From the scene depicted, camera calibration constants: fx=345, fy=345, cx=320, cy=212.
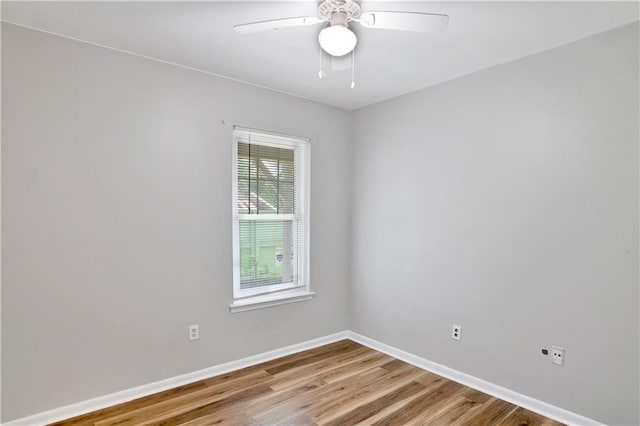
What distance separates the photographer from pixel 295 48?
2465 mm

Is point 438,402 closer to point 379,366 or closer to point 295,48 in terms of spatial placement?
point 379,366

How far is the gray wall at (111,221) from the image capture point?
2.19m

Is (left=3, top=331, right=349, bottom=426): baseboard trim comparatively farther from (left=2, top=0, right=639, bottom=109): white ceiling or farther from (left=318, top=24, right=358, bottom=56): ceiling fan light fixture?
(left=318, top=24, right=358, bottom=56): ceiling fan light fixture

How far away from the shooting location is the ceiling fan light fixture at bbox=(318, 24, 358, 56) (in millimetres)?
1809

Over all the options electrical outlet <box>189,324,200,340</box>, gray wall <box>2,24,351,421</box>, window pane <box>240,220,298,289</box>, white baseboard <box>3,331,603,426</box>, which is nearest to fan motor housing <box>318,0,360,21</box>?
gray wall <box>2,24,351,421</box>

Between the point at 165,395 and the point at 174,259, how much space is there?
103 cm

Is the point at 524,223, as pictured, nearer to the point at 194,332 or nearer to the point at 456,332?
the point at 456,332

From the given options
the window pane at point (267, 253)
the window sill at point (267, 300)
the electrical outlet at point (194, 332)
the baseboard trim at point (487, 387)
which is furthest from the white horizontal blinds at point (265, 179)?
the baseboard trim at point (487, 387)

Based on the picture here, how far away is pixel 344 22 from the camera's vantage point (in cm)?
188

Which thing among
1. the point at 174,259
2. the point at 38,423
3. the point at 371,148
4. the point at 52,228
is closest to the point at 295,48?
the point at 371,148

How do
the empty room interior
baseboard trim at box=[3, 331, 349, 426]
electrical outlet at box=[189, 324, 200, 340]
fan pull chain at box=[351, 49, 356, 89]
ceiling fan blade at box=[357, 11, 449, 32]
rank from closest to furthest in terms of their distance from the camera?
ceiling fan blade at box=[357, 11, 449, 32]
the empty room interior
baseboard trim at box=[3, 331, 349, 426]
fan pull chain at box=[351, 49, 356, 89]
electrical outlet at box=[189, 324, 200, 340]

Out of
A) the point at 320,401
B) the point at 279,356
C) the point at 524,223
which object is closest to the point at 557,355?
the point at 524,223

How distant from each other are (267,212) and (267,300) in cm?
85

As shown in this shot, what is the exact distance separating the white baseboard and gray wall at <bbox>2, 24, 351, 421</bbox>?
6 cm
